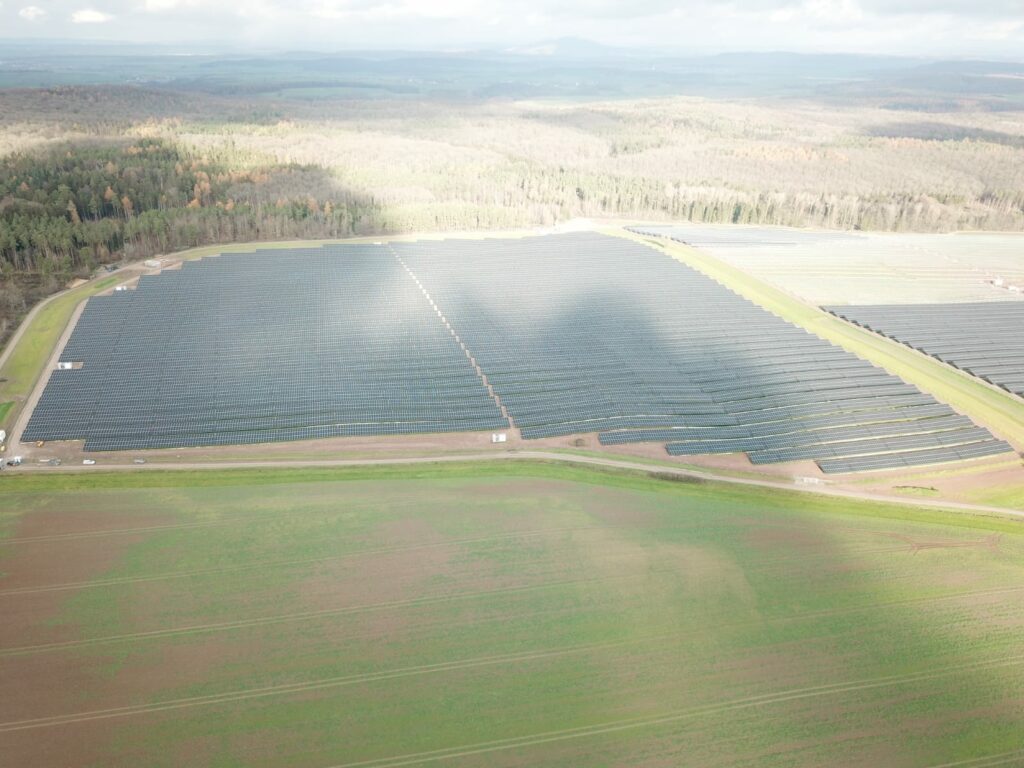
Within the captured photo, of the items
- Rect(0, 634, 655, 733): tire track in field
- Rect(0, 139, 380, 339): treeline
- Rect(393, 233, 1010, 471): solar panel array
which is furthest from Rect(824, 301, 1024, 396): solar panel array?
Rect(0, 139, 380, 339): treeline

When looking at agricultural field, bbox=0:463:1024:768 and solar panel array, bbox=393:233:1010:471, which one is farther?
solar panel array, bbox=393:233:1010:471

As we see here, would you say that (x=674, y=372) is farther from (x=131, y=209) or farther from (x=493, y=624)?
(x=131, y=209)

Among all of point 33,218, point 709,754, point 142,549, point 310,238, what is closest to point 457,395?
point 142,549

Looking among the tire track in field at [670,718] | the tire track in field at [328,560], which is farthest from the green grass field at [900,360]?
the tire track in field at [670,718]

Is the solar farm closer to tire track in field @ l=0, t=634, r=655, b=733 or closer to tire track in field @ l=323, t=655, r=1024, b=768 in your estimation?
tire track in field @ l=323, t=655, r=1024, b=768

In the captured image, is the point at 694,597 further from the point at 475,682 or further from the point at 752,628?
the point at 475,682
